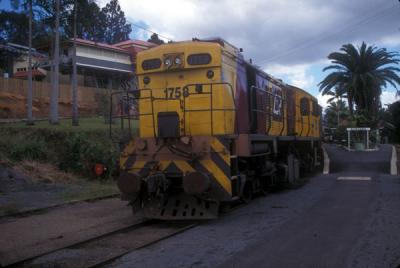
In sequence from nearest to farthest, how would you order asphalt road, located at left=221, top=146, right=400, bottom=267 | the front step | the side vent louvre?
asphalt road, located at left=221, top=146, right=400, bottom=267, the front step, the side vent louvre

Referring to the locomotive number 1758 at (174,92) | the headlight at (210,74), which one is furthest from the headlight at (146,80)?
the headlight at (210,74)

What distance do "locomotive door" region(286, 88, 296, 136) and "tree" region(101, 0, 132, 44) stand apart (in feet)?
201

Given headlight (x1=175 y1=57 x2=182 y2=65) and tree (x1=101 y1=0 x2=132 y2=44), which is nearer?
headlight (x1=175 y1=57 x2=182 y2=65)

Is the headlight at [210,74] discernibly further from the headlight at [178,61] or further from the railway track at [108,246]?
the railway track at [108,246]

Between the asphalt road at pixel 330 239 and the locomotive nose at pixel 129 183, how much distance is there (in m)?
2.80

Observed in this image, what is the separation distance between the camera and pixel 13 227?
28.9 ft

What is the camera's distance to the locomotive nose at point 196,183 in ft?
28.2

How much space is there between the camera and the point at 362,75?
35.3 meters

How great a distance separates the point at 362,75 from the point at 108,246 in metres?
31.9

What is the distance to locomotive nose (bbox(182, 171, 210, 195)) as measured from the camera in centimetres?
861

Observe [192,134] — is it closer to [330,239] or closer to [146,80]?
[146,80]

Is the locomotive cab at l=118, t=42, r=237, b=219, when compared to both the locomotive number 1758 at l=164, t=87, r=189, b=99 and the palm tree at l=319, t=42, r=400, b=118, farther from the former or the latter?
→ the palm tree at l=319, t=42, r=400, b=118

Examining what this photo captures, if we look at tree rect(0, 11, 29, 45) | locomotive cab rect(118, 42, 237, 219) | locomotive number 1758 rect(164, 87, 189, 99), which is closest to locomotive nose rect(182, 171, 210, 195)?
locomotive cab rect(118, 42, 237, 219)

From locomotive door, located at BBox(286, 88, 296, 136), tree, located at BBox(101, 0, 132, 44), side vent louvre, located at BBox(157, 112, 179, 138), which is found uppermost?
tree, located at BBox(101, 0, 132, 44)
